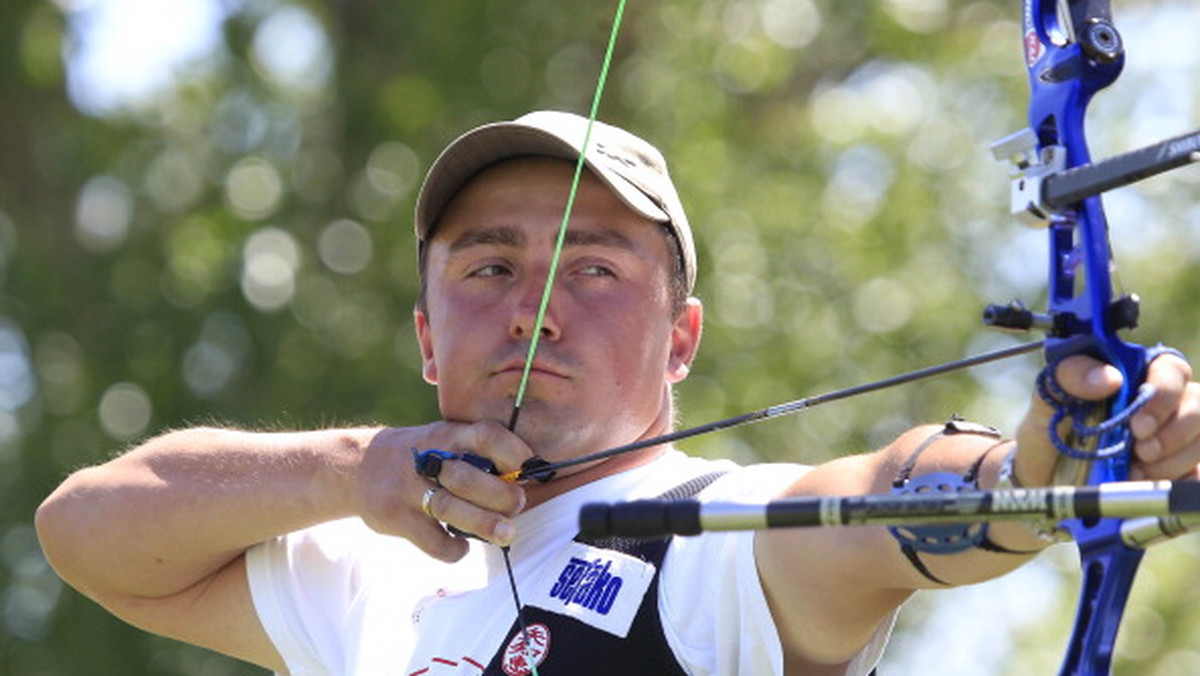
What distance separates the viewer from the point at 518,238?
3.71 meters

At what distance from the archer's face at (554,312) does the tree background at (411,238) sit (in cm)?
635

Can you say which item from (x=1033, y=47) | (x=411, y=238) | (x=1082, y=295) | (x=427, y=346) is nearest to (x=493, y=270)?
(x=427, y=346)

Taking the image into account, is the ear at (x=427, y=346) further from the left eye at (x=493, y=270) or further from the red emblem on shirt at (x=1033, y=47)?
the red emblem on shirt at (x=1033, y=47)

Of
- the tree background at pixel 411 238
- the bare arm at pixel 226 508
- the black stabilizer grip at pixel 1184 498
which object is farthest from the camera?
the tree background at pixel 411 238

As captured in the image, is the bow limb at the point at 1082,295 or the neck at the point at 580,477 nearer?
the bow limb at the point at 1082,295

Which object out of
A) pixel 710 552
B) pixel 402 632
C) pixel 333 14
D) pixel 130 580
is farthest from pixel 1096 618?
pixel 333 14

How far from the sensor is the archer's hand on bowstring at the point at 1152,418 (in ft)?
8.60

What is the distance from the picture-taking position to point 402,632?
3.62 metres

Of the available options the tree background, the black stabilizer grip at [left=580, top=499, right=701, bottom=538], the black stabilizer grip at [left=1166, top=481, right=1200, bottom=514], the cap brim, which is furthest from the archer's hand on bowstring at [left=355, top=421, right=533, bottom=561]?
the tree background

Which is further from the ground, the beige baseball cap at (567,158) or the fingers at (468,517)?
the beige baseball cap at (567,158)

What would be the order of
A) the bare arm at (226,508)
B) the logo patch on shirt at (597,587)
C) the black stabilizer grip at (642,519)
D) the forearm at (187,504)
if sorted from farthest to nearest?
the forearm at (187,504), the bare arm at (226,508), the logo patch on shirt at (597,587), the black stabilizer grip at (642,519)

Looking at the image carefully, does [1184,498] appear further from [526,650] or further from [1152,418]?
[526,650]

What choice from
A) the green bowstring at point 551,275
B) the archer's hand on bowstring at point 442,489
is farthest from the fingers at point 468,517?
the green bowstring at point 551,275

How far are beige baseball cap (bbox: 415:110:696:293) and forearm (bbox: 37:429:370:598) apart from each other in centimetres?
45
